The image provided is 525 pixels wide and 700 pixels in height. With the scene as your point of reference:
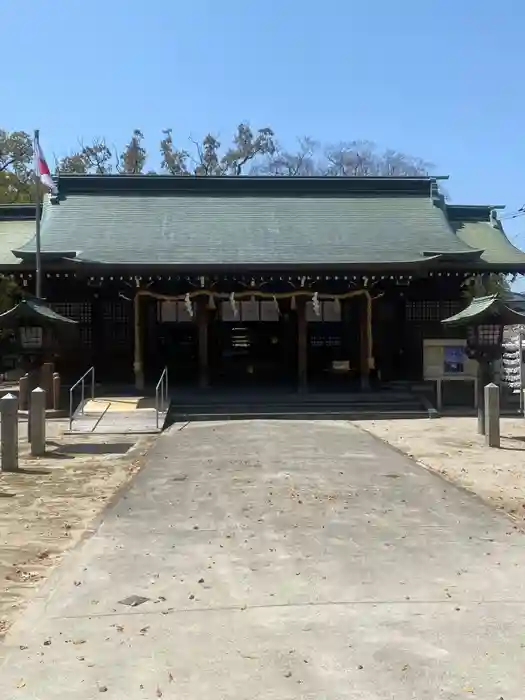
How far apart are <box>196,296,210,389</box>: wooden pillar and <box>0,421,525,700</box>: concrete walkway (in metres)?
10.4

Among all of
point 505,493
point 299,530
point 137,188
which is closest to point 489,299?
point 505,493

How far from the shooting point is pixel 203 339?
18906 millimetres

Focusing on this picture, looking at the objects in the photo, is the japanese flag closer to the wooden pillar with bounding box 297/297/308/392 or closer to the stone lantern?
the wooden pillar with bounding box 297/297/308/392

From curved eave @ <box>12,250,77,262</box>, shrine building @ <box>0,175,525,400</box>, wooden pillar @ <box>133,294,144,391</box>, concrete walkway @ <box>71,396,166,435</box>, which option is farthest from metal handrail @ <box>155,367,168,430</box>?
curved eave @ <box>12,250,77,262</box>

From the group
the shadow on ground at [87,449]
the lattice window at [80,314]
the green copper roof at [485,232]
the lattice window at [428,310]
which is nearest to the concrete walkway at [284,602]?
the shadow on ground at [87,449]

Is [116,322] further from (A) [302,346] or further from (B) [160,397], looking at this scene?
(A) [302,346]

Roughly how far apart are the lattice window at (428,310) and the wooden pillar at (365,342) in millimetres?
1694

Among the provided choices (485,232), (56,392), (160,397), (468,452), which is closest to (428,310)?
(485,232)

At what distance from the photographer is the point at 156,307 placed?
2062cm

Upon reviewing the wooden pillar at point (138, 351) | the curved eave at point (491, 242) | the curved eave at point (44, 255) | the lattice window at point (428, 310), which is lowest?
the wooden pillar at point (138, 351)

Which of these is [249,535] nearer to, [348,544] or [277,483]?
[348,544]

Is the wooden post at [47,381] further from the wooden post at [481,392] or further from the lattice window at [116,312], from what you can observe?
the wooden post at [481,392]

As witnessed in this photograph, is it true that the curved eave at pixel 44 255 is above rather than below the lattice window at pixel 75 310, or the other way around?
above

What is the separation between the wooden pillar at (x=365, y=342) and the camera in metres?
19.1
